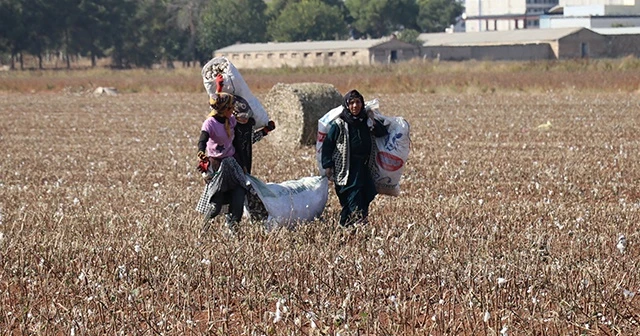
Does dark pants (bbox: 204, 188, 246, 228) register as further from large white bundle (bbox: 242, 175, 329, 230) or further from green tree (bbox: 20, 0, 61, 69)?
green tree (bbox: 20, 0, 61, 69)

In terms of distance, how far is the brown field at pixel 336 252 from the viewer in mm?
6617

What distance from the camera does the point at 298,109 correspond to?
1994 cm

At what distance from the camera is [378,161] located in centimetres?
1016

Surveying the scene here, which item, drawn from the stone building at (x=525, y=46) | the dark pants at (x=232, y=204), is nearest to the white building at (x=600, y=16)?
the stone building at (x=525, y=46)

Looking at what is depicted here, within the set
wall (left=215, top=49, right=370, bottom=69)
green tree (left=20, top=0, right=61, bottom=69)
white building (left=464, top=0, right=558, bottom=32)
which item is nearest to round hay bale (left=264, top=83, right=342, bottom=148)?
green tree (left=20, top=0, right=61, bottom=69)

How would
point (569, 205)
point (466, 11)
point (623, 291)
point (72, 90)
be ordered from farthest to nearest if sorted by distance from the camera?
1. point (466, 11)
2. point (72, 90)
3. point (569, 205)
4. point (623, 291)

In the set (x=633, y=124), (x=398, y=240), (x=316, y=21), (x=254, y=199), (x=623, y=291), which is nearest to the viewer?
(x=623, y=291)

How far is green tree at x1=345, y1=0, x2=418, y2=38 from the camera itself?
387 feet

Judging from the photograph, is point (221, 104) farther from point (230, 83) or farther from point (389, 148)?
point (389, 148)

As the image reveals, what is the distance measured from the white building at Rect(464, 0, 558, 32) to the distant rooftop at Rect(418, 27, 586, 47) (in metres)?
57.5

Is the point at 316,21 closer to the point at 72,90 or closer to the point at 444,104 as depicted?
the point at 72,90

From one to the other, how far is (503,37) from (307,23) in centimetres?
2489

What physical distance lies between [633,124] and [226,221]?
13.9 metres

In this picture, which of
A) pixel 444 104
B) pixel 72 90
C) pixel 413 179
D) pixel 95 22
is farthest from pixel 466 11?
pixel 413 179
